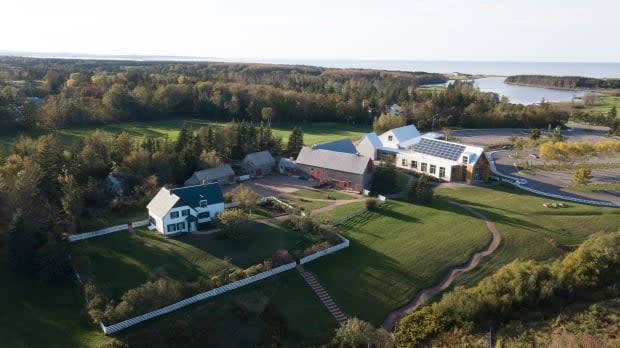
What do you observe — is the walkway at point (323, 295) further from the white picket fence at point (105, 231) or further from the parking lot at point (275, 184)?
the parking lot at point (275, 184)

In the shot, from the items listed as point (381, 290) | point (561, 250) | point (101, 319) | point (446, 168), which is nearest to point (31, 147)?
point (101, 319)

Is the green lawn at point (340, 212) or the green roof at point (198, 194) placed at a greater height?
the green roof at point (198, 194)

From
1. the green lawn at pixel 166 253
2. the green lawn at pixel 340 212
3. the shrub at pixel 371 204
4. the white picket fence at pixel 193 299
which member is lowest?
the white picket fence at pixel 193 299

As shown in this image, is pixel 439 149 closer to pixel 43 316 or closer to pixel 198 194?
pixel 198 194

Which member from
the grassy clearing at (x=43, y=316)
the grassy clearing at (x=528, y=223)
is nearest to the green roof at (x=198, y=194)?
the grassy clearing at (x=43, y=316)

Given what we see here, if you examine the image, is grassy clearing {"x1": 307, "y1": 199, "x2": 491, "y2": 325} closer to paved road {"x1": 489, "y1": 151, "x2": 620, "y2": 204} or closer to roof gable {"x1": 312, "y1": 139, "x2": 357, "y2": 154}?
paved road {"x1": 489, "y1": 151, "x2": 620, "y2": 204}

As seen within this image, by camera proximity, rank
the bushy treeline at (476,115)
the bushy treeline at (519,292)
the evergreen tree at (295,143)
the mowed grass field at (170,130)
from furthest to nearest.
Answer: the bushy treeline at (476,115), the mowed grass field at (170,130), the evergreen tree at (295,143), the bushy treeline at (519,292)
